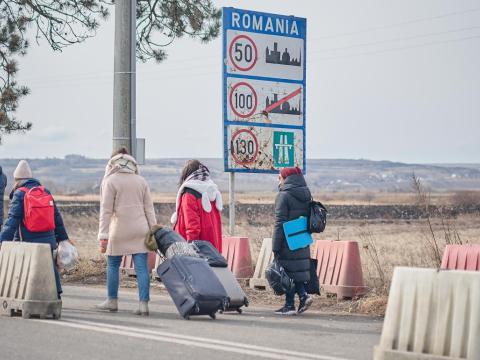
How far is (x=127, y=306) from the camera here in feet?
47.2

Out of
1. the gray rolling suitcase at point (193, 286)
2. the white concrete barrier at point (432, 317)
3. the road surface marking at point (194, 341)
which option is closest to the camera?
the white concrete barrier at point (432, 317)

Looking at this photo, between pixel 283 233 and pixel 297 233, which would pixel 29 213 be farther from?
pixel 297 233

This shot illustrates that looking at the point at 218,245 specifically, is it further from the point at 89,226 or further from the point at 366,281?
the point at 89,226

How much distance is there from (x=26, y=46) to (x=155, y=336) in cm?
1193

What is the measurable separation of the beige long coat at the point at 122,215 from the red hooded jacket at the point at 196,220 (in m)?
0.50

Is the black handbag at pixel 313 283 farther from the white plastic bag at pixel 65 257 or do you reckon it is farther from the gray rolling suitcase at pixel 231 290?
the white plastic bag at pixel 65 257

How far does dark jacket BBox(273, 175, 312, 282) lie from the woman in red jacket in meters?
0.76

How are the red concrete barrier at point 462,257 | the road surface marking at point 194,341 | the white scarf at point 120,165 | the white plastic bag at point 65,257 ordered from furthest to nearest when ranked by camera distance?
the red concrete barrier at point 462,257, the white scarf at point 120,165, the white plastic bag at point 65,257, the road surface marking at point 194,341

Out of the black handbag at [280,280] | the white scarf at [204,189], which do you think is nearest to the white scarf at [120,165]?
the white scarf at [204,189]

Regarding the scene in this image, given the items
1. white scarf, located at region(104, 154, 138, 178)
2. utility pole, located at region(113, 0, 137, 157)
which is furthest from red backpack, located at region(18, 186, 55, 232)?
utility pole, located at region(113, 0, 137, 157)

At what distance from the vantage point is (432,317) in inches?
342

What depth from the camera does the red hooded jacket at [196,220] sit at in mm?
13766

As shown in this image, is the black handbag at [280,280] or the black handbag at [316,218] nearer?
the black handbag at [316,218]

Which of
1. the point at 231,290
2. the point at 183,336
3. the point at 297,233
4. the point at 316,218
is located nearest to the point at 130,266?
the point at 231,290
